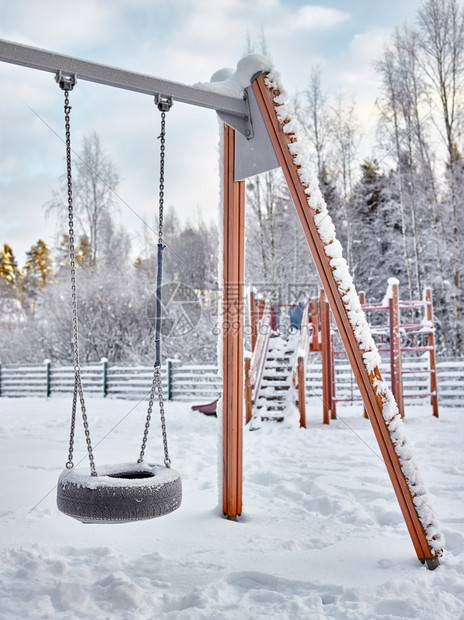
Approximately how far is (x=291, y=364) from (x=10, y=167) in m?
15.5

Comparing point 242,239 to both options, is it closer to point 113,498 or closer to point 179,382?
point 113,498

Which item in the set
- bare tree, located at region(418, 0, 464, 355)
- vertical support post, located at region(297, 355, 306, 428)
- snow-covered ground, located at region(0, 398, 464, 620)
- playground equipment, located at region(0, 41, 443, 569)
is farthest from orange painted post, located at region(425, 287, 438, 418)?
playground equipment, located at region(0, 41, 443, 569)

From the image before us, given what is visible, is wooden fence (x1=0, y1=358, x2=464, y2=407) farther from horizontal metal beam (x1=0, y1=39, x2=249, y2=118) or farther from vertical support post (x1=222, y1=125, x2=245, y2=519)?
horizontal metal beam (x1=0, y1=39, x2=249, y2=118)

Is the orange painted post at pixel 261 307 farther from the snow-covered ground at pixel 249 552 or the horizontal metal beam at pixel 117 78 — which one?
the horizontal metal beam at pixel 117 78

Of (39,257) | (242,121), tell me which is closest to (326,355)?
(242,121)

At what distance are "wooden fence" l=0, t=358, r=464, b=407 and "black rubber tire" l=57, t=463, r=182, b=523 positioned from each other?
770 centimetres

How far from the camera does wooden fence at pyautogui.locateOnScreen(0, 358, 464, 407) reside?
416 inches

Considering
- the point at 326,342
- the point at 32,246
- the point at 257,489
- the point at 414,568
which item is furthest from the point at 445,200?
the point at 32,246

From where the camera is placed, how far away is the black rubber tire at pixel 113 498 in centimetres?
202

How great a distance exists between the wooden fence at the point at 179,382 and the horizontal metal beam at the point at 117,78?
291 inches

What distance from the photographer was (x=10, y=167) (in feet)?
61.8

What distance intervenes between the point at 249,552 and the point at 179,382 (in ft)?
30.1

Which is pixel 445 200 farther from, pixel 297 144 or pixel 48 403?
pixel 297 144

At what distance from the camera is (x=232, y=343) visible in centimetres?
302
